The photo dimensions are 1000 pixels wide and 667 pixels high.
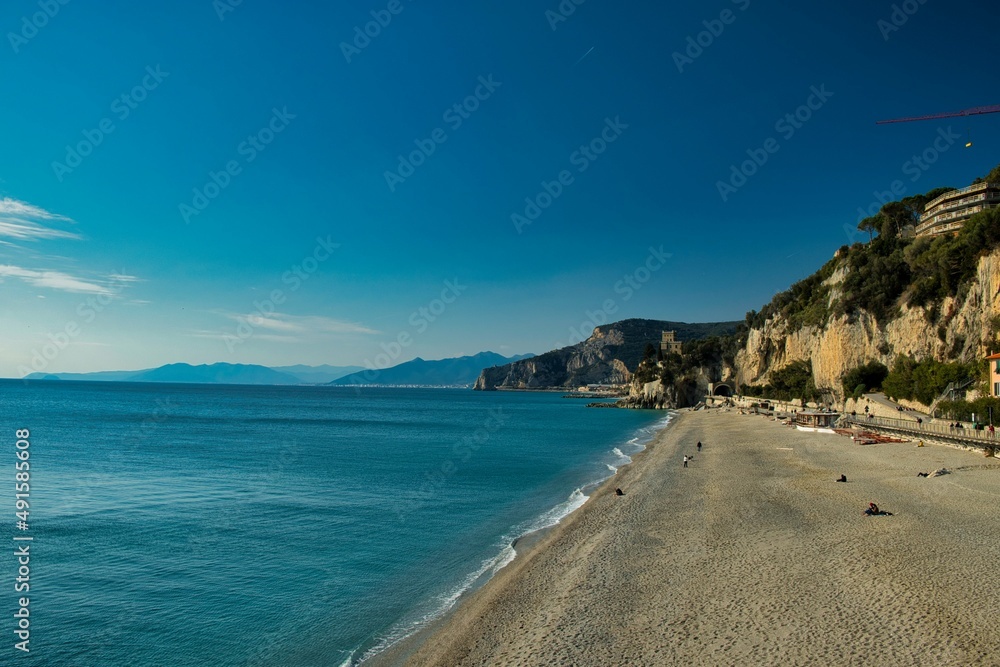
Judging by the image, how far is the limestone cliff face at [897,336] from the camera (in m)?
38.2

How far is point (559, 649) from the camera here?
998 centimetres

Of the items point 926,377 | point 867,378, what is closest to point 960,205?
point 867,378

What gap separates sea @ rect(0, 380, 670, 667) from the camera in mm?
11445

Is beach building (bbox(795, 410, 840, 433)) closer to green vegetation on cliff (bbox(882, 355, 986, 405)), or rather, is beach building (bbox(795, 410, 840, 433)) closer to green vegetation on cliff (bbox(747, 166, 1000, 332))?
green vegetation on cliff (bbox(882, 355, 986, 405))

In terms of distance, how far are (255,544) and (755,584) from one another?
14065 mm

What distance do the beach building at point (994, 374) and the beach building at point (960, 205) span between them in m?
32.2

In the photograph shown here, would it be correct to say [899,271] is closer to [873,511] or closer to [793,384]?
[793,384]

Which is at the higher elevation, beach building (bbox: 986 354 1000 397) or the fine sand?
beach building (bbox: 986 354 1000 397)

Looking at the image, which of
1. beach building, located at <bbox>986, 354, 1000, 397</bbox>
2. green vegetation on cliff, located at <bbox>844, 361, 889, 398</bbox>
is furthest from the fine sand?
green vegetation on cliff, located at <bbox>844, 361, 889, 398</bbox>

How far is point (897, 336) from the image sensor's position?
4966 centimetres

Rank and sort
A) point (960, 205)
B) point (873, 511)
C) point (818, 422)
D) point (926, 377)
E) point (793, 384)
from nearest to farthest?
point (873, 511)
point (926, 377)
point (818, 422)
point (960, 205)
point (793, 384)

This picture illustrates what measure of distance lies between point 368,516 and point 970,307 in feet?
139

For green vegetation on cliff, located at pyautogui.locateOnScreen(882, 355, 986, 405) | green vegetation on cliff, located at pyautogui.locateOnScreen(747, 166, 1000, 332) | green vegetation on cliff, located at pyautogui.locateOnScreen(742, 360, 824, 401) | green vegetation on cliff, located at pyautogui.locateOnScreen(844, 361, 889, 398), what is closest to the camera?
green vegetation on cliff, located at pyautogui.locateOnScreen(882, 355, 986, 405)

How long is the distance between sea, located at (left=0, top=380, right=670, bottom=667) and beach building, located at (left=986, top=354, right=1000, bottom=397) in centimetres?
2168
